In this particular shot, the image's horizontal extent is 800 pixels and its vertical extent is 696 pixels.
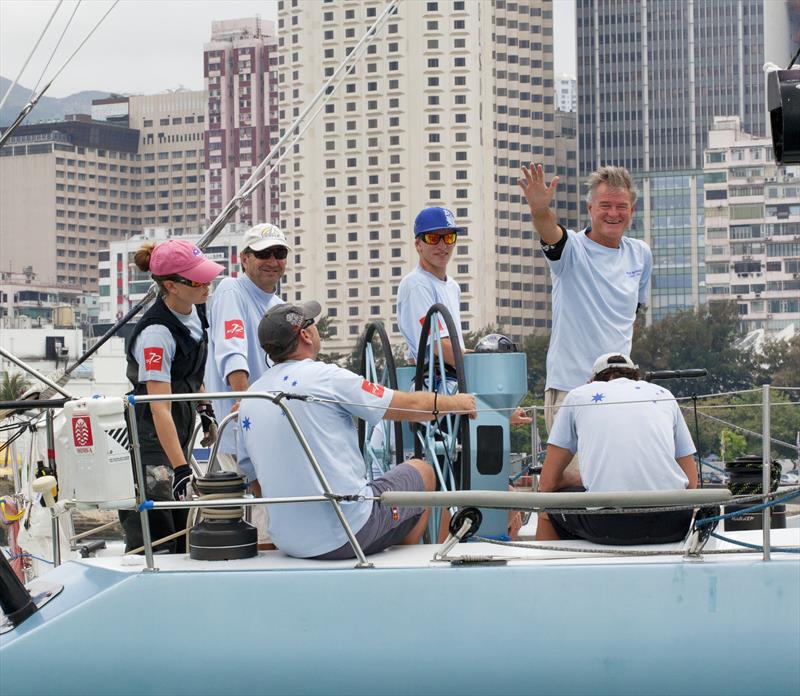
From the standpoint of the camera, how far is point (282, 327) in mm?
4012

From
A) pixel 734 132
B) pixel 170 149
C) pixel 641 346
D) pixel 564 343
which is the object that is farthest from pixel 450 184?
pixel 564 343

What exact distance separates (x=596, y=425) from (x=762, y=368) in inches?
3177

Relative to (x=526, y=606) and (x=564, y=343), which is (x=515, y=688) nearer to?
(x=526, y=606)

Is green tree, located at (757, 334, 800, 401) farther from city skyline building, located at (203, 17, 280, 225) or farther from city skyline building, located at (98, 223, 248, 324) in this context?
city skyline building, located at (203, 17, 280, 225)

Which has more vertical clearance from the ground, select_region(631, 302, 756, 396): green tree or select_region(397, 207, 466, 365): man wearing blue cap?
select_region(397, 207, 466, 365): man wearing blue cap

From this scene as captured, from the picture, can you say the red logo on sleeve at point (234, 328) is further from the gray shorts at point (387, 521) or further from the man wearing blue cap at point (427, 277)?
the gray shorts at point (387, 521)

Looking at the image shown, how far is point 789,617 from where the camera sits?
3734 millimetres

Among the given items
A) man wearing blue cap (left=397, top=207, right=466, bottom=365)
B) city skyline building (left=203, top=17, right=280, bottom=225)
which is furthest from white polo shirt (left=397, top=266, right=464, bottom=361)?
city skyline building (left=203, top=17, right=280, bottom=225)

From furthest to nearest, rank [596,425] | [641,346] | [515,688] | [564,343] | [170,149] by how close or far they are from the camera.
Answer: [170,149], [641,346], [564,343], [596,425], [515,688]

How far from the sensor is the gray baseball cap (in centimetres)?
401

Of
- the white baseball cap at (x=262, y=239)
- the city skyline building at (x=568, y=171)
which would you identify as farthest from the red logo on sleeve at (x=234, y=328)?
the city skyline building at (x=568, y=171)

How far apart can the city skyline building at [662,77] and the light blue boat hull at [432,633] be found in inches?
4604

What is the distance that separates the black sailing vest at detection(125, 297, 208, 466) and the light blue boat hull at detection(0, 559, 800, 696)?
2.26ft

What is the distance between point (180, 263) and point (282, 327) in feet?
2.25
